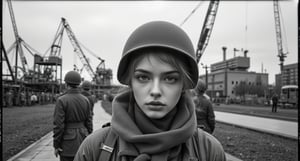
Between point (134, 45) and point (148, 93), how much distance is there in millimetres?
331

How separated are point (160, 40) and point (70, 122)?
3.04 m

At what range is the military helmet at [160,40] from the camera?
1.48 metres

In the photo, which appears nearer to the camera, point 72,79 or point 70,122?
point 70,122

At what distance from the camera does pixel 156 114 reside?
1.45m

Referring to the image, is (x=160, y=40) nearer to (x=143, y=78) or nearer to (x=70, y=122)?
(x=143, y=78)

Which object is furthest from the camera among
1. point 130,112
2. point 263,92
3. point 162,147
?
point 263,92

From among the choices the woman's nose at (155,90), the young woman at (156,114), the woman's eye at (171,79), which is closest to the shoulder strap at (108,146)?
the young woman at (156,114)

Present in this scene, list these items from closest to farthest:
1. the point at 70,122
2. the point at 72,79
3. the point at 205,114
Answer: the point at 70,122 → the point at 72,79 → the point at 205,114

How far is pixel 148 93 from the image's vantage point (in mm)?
1478

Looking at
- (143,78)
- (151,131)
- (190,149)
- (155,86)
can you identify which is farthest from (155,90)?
(190,149)

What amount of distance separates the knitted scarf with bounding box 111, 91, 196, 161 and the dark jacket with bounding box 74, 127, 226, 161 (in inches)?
2.5

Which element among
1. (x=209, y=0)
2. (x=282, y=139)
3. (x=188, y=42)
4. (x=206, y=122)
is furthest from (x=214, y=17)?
A: (x=188, y=42)

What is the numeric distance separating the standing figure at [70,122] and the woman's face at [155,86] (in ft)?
8.86

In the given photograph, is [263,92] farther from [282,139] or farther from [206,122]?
[206,122]
